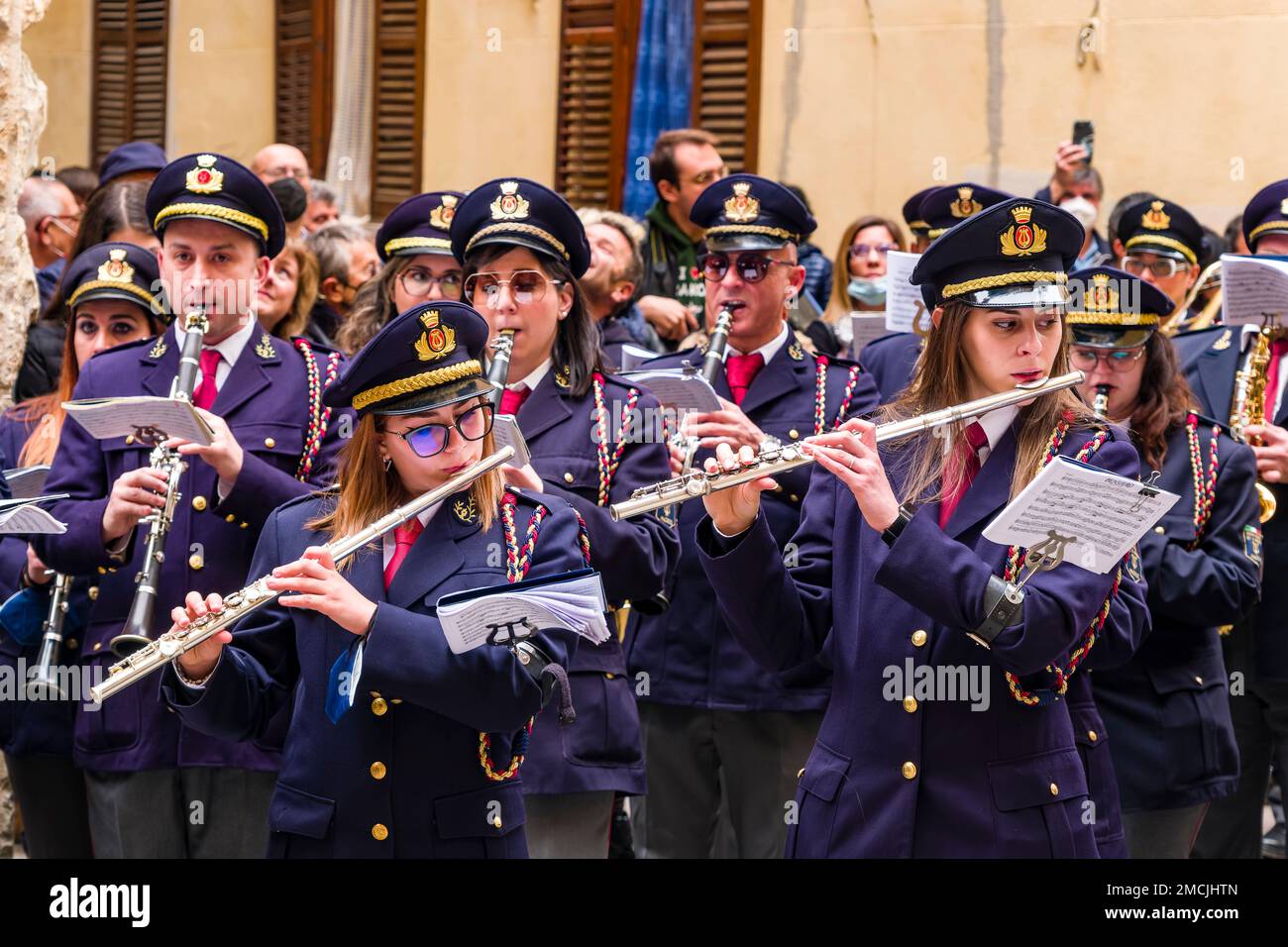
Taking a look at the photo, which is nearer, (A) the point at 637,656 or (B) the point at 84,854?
(B) the point at 84,854

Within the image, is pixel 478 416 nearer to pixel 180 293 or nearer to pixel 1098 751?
pixel 180 293

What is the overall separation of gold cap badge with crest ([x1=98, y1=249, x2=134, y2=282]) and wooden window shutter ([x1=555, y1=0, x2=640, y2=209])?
16.4ft

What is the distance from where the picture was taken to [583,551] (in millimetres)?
3904

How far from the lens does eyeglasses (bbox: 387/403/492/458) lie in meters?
3.62

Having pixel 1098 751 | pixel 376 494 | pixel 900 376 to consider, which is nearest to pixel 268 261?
pixel 376 494

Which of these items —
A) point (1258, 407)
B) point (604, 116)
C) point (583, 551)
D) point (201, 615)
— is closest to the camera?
point (201, 615)

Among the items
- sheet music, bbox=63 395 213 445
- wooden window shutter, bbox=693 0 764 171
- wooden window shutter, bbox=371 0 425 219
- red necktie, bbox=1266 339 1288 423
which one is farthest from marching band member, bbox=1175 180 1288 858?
wooden window shutter, bbox=371 0 425 219

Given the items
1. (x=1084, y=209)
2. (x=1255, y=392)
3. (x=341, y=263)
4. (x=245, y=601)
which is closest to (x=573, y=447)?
(x=245, y=601)

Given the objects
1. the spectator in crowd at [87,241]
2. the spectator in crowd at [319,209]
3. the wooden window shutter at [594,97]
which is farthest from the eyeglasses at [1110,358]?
the wooden window shutter at [594,97]

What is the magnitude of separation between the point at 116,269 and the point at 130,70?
6.64 metres

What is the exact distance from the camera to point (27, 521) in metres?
4.00

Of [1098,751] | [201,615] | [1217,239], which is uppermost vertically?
[1217,239]

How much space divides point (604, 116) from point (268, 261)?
17.9 ft

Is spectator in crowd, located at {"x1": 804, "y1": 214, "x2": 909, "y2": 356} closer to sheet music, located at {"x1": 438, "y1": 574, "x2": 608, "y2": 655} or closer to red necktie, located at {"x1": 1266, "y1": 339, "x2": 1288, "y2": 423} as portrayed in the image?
red necktie, located at {"x1": 1266, "y1": 339, "x2": 1288, "y2": 423}
